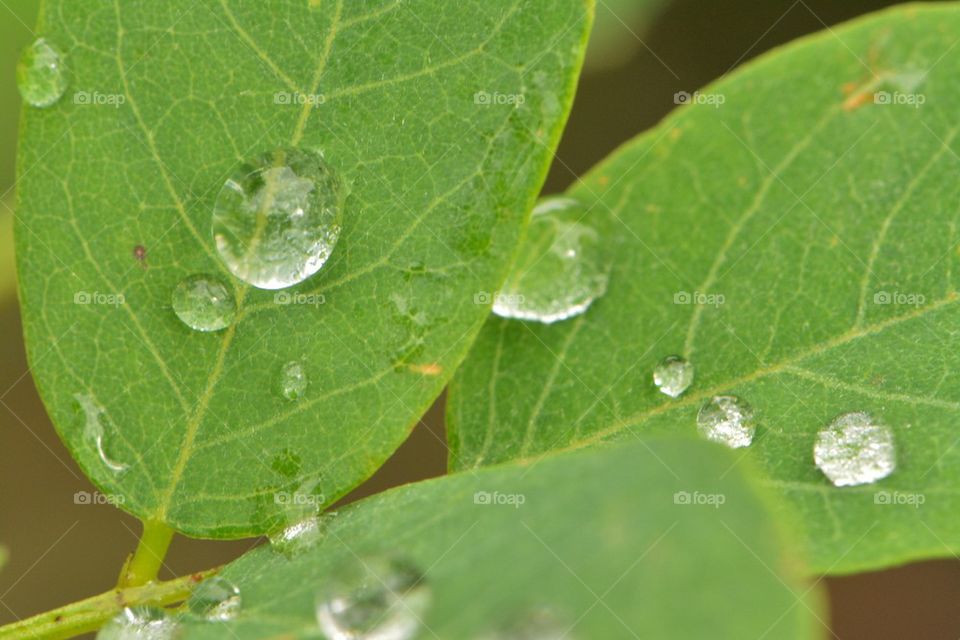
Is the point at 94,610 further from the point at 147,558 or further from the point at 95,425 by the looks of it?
the point at 95,425

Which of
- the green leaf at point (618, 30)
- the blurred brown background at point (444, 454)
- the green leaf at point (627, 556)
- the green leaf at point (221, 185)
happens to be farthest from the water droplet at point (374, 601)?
the green leaf at point (618, 30)

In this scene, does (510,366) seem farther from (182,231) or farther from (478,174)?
(182,231)

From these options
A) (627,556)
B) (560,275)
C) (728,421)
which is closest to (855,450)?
(728,421)

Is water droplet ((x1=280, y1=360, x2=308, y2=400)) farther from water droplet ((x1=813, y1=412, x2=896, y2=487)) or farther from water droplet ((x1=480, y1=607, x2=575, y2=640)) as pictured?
water droplet ((x1=813, y1=412, x2=896, y2=487))

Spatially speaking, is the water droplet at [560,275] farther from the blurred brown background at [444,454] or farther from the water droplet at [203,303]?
the blurred brown background at [444,454]

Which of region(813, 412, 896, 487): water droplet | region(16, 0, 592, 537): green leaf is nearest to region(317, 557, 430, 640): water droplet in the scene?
region(16, 0, 592, 537): green leaf
